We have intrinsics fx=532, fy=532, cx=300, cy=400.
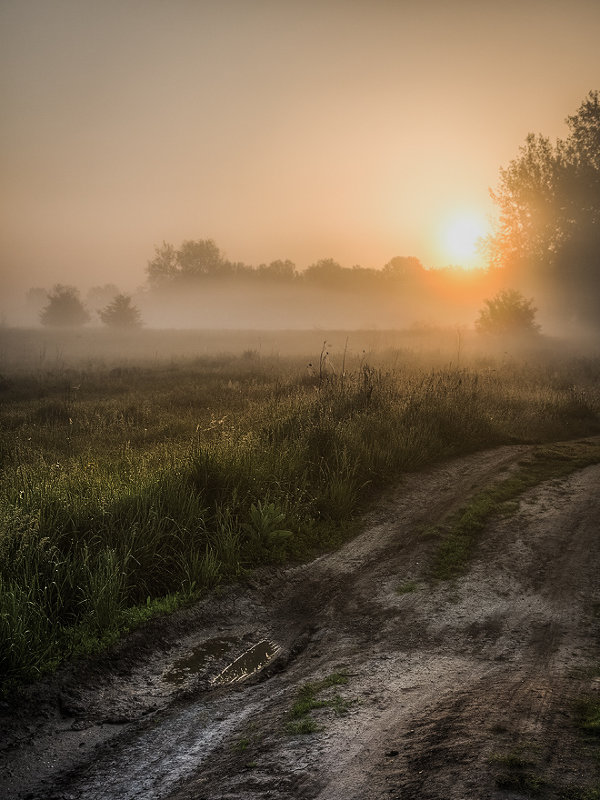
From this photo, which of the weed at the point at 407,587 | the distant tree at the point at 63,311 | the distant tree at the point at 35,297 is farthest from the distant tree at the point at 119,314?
the distant tree at the point at 35,297

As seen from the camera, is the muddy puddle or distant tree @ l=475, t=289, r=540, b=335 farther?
distant tree @ l=475, t=289, r=540, b=335

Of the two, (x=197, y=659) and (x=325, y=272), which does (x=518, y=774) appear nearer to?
(x=197, y=659)

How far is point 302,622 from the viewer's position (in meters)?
4.71

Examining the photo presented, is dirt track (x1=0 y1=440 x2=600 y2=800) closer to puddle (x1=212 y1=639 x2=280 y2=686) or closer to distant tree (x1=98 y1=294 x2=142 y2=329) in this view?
puddle (x1=212 y1=639 x2=280 y2=686)

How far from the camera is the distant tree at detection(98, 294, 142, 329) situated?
55812mm

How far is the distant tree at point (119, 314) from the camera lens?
183ft

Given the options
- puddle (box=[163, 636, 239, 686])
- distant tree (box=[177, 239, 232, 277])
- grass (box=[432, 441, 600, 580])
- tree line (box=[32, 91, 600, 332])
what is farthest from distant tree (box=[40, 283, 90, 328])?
puddle (box=[163, 636, 239, 686])

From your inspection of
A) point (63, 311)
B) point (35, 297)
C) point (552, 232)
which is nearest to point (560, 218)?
point (552, 232)

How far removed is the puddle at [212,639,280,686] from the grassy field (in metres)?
0.88

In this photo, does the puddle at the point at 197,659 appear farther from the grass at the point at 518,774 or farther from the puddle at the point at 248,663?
the grass at the point at 518,774

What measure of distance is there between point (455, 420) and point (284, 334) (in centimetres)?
4535

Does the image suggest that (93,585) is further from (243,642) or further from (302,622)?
(302,622)

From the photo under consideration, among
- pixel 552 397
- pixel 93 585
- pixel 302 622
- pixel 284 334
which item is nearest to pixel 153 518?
pixel 93 585

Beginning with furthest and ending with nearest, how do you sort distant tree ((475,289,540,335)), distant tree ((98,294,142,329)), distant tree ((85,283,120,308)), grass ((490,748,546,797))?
distant tree ((85,283,120,308))
distant tree ((98,294,142,329))
distant tree ((475,289,540,335))
grass ((490,748,546,797))
